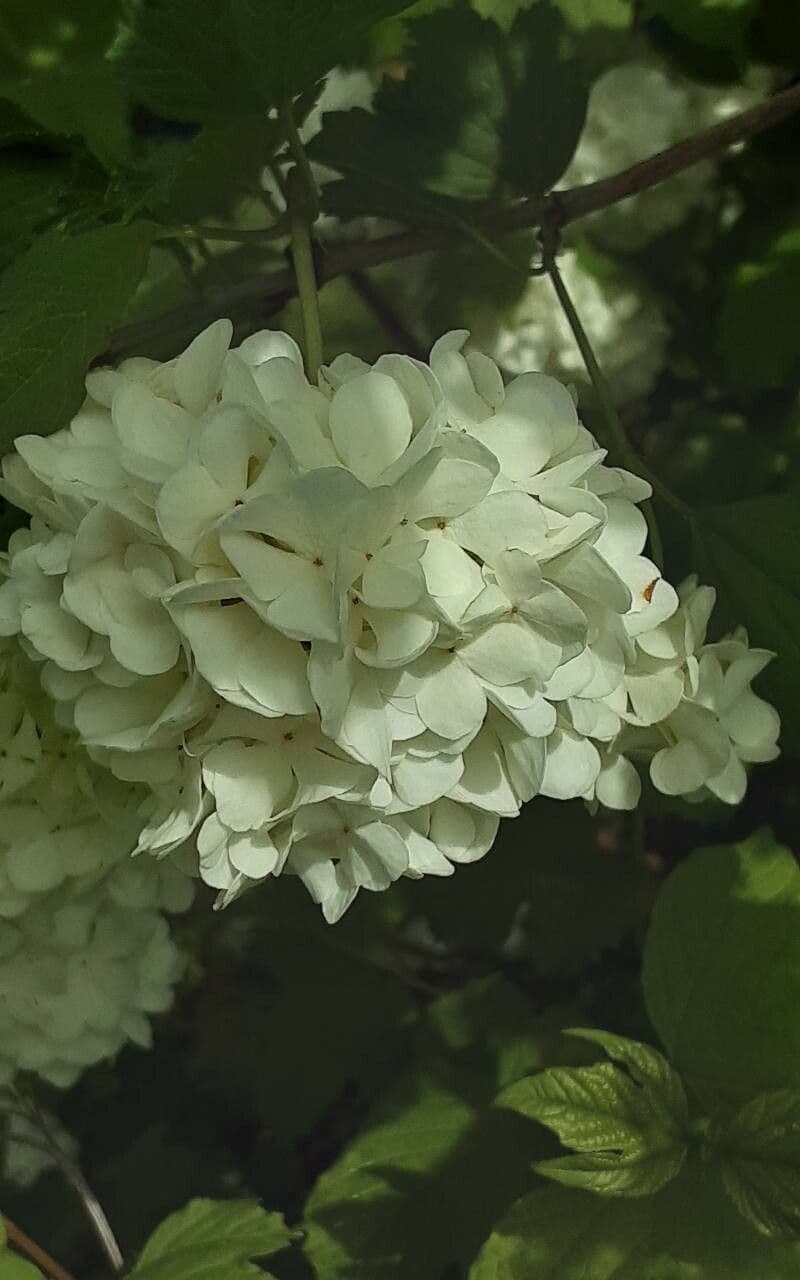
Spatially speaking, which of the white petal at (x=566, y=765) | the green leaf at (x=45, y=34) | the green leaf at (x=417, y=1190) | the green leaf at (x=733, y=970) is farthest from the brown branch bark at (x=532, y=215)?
the green leaf at (x=417, y=1190)

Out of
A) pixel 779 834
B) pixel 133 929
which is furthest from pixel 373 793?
pixel 779 834

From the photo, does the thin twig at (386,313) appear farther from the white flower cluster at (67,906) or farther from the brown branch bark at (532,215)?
the white flower cluster at (67,906)

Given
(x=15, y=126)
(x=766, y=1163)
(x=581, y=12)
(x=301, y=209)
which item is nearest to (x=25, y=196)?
(x=15, y=126)

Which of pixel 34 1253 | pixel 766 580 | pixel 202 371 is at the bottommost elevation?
pixel 34 1253

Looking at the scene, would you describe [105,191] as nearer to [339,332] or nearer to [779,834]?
[339,332]

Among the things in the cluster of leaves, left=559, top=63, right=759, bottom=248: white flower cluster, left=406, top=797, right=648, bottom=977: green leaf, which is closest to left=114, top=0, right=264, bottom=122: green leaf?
the cluster of leaves

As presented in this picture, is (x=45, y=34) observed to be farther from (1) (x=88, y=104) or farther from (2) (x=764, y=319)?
(2) (x=764, y=319)
